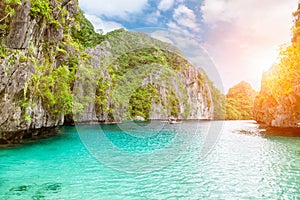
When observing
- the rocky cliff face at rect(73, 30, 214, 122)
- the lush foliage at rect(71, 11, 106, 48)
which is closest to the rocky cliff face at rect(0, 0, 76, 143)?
the rocky cliff face at rect(73, 30, 214, 122)

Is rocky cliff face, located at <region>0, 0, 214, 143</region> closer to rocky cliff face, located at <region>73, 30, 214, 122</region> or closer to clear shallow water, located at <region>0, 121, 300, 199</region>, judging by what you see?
rocky cliff face, located at <region>73, 30, 214, 122</region>

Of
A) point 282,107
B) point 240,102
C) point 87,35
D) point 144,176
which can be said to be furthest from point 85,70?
point 240,102

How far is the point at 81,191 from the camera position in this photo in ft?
25.2

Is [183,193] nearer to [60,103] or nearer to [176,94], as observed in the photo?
[60,103]

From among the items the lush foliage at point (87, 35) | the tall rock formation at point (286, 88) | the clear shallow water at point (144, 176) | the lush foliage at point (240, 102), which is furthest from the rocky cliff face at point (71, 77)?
the tall rock formation at point (286, 88)

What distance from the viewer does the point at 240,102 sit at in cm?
10938

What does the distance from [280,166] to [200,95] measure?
248ft

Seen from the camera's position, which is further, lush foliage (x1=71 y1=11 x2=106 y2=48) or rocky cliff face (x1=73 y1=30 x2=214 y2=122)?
lush foliage (x1=71 y1=11 x2=106 y2=48)

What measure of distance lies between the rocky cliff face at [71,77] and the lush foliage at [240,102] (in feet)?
67.2

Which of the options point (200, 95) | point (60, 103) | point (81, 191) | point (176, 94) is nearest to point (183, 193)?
point (81, 191)

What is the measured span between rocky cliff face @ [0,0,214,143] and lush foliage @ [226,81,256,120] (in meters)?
20.5

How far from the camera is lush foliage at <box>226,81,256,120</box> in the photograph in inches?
3826

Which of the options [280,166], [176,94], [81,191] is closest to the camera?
[81,191]

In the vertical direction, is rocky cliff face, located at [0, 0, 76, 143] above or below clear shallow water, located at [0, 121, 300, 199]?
above
